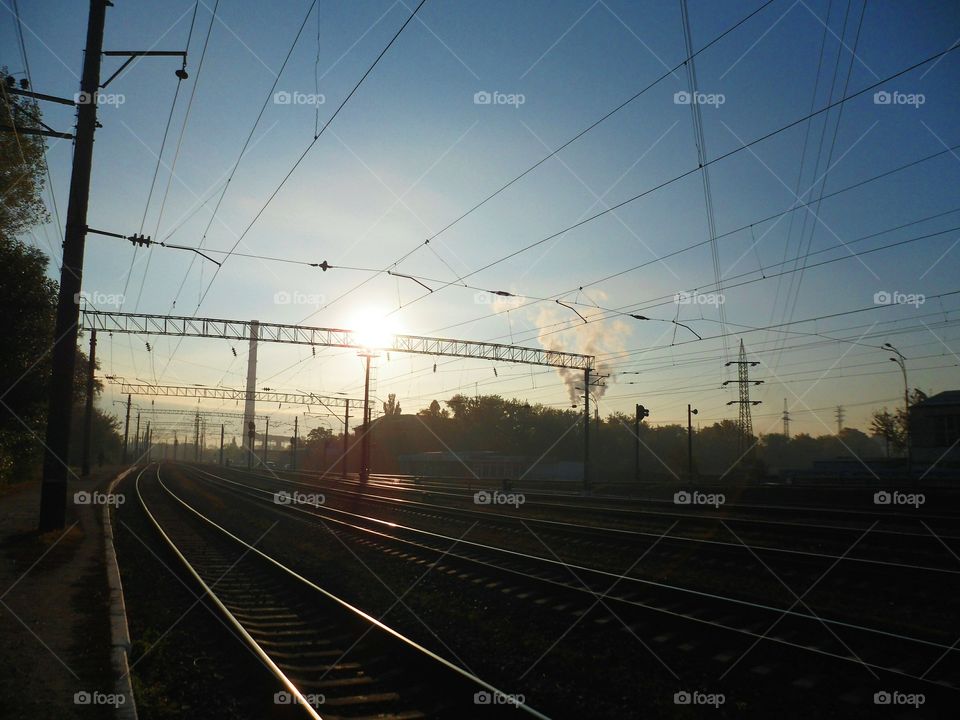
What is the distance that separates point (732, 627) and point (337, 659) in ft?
16.2

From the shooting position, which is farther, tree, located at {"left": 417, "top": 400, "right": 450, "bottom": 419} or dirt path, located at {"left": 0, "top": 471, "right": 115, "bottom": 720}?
tree, located at {"left": 417, "top": 400, "right": 450, "bottom": 419}

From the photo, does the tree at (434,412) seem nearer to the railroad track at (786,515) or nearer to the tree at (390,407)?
the tree at (390,407)

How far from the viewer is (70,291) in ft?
52.0

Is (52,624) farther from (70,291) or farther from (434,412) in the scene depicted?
(434,412)

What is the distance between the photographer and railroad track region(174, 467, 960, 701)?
6.95m

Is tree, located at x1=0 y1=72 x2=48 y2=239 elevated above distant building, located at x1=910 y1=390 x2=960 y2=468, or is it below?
above

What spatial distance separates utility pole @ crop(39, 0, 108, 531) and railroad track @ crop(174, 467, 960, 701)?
31.7 feet

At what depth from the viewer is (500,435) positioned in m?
95.9

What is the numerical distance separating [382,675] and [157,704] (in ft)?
7.06

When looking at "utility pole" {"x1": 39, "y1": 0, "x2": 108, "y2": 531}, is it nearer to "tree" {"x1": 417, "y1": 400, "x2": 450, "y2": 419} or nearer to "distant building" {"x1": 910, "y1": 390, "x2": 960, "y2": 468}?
"distant building" {"x1": 910, "y1": 390, "x2": 960, "y2": 468}

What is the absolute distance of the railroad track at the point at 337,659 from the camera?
240 inches

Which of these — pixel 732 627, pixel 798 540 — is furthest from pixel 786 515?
pixel 732 627

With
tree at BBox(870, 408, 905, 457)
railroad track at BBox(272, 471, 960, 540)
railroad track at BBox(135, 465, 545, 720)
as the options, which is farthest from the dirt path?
tree at BBox(870, 408, 905, 457)

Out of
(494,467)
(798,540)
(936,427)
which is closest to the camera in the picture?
(798,540)
